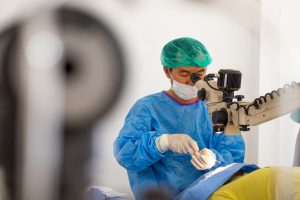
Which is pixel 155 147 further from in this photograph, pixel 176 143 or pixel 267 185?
pixel 267 185

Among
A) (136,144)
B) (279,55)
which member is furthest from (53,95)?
(279,55)

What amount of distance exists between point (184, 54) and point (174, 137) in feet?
0.52

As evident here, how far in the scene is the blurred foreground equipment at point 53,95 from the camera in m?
0.64

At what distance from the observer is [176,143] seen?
2.49 ft

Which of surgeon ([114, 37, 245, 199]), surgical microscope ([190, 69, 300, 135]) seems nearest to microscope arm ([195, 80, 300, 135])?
surgical microscope ([190, 69, 300, 135])

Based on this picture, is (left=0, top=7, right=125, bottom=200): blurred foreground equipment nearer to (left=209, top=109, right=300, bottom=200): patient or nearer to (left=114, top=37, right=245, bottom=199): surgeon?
(left=114, top=37, right=245, bottom=199): surgeon

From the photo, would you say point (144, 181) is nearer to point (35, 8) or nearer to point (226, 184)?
point (226, 184)

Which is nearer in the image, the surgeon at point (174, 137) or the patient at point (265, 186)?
the patient at point (265, 186)

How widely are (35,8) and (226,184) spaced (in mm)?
395

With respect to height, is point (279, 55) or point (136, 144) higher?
point (279, 55)

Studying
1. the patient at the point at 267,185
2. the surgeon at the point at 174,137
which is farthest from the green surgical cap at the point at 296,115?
the surgeon at the point at 174,137

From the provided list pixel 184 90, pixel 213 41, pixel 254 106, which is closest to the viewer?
pixel 254 106

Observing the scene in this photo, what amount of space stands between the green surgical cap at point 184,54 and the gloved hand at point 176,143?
135mm

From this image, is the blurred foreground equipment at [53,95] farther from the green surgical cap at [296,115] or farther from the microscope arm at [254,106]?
the green surgical cap at [296,115]
